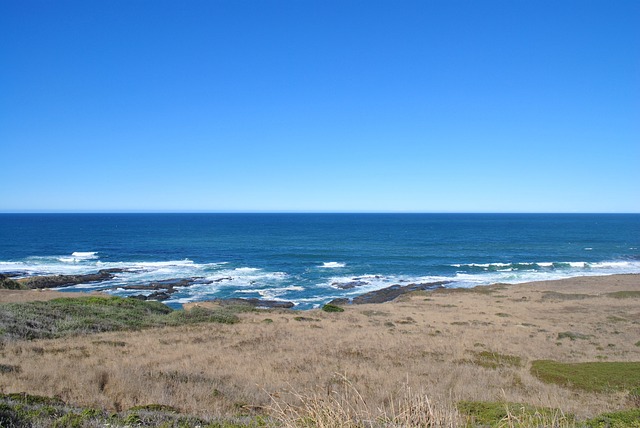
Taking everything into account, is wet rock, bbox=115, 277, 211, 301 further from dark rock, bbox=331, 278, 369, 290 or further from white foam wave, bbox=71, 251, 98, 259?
white foam wave, bbox=71, 251, 98, 259

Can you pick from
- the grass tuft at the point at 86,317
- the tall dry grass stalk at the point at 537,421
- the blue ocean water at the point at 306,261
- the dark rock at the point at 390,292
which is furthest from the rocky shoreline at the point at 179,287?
the tall dry grass stalk at the point at 537,421

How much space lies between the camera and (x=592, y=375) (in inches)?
490

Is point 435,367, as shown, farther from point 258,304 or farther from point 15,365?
point 258,304

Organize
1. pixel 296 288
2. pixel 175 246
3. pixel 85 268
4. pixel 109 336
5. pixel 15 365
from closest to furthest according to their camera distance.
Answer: pixel 15 365
pixel 109 336
pixel 296 288
pixel 85 268
pixel 175 246

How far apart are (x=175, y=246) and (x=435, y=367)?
89.7 meters

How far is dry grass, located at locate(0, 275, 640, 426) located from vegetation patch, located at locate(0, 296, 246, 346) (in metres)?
1.47

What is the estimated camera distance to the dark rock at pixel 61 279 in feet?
163

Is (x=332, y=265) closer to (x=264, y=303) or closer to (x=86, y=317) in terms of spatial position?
(x=264, y=303)

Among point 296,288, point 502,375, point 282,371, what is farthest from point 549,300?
point 282,371

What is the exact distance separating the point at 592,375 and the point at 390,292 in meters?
38.8

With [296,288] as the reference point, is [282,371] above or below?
above

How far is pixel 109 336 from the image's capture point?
1856cm

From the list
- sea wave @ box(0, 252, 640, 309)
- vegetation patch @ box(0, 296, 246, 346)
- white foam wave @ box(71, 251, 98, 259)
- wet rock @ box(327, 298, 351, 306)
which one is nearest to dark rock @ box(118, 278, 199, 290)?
sea wave @ box(0, 252, 640, 309)

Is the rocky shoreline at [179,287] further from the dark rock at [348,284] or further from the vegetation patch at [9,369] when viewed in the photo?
the vegetation patch at [9,369]
